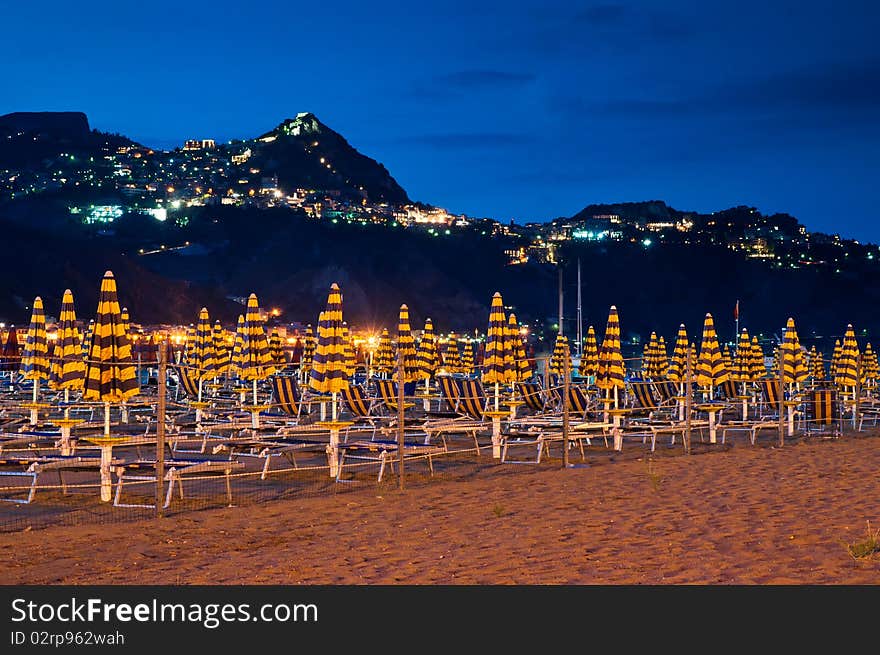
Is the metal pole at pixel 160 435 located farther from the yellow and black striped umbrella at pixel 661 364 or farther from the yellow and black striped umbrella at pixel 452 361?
the yellow and black striped umbrella at pixel 452 361

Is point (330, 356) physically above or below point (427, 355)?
below

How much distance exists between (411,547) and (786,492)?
4174 millimetres

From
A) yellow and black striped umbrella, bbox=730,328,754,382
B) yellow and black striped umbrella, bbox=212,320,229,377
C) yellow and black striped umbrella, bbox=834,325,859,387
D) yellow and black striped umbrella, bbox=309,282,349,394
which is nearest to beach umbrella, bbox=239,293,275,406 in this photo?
yellow and black striped umbrella, bbox=212,320,229,377

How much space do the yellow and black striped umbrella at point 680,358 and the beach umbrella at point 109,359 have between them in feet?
36.0

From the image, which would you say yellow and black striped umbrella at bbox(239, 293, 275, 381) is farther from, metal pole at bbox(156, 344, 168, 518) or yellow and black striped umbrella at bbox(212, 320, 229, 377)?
metal pole at bbox(156, 344, 168, 518)

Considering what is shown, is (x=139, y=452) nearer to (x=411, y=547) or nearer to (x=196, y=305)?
(x=411, y=547)

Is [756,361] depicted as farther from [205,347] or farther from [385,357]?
[205,347]

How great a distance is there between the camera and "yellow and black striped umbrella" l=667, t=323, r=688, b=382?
19.9 metres

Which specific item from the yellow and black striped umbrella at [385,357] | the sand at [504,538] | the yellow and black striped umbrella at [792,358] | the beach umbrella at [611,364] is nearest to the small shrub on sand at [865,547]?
the sand at [504,538]

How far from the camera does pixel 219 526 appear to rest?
8.39 metres

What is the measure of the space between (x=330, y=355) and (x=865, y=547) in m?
6.25

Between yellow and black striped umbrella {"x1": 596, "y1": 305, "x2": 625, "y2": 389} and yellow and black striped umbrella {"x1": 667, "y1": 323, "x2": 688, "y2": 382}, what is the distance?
285cm

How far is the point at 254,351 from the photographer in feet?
53.5

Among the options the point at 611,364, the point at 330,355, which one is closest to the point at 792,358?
the point at 611,364
